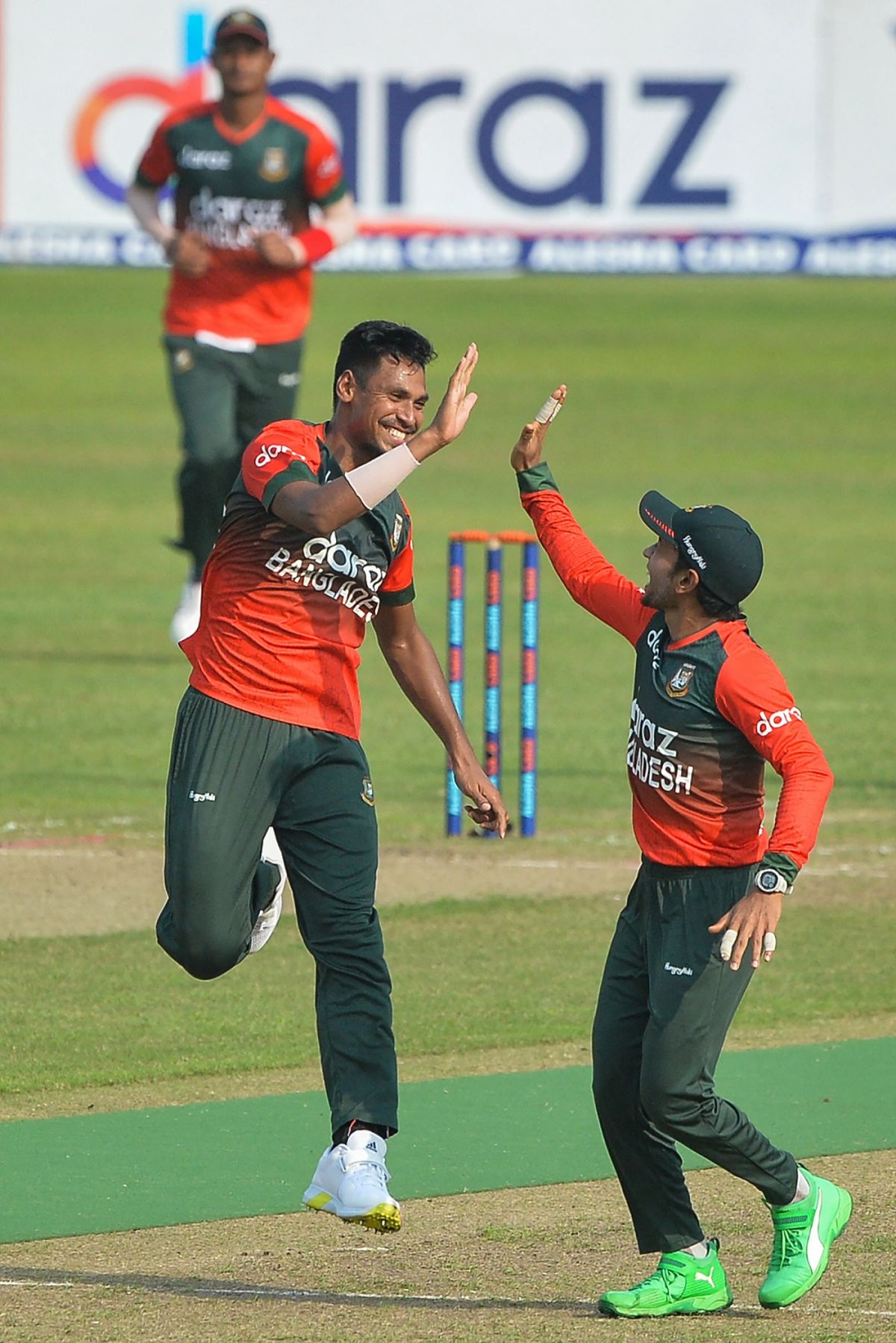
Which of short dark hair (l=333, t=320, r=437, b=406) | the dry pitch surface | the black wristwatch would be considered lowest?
the dry pitch surface

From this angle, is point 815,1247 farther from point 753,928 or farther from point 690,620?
point 690,620

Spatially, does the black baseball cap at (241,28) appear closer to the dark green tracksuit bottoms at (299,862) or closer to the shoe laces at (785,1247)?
the dark green tracksuit bottoms at (299,862)

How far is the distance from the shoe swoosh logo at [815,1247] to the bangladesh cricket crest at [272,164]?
28.5 ft

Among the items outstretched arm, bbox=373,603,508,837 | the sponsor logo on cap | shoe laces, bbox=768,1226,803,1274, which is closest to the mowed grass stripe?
outstretched arm, bbox=373,603,508,837

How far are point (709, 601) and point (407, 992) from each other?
340 centimetres

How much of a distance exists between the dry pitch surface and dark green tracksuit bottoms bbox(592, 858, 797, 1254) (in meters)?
0.29

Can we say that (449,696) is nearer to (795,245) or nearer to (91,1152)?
(91,1152)

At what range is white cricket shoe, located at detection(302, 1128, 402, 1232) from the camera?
5.63 metres

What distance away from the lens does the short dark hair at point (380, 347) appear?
6039 mm

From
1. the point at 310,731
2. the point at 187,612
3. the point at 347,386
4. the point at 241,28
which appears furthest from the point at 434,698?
the point at 187,612

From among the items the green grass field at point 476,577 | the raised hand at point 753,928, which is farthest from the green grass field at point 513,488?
the raised hand at point 753,928

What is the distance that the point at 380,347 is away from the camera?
19.8 ft

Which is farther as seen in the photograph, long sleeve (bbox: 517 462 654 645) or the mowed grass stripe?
the mowed grass stripe

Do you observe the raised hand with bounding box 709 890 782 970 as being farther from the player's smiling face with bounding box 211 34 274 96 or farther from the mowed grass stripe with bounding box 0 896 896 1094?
the player's smiling face with bounding box 211 34 274 96
